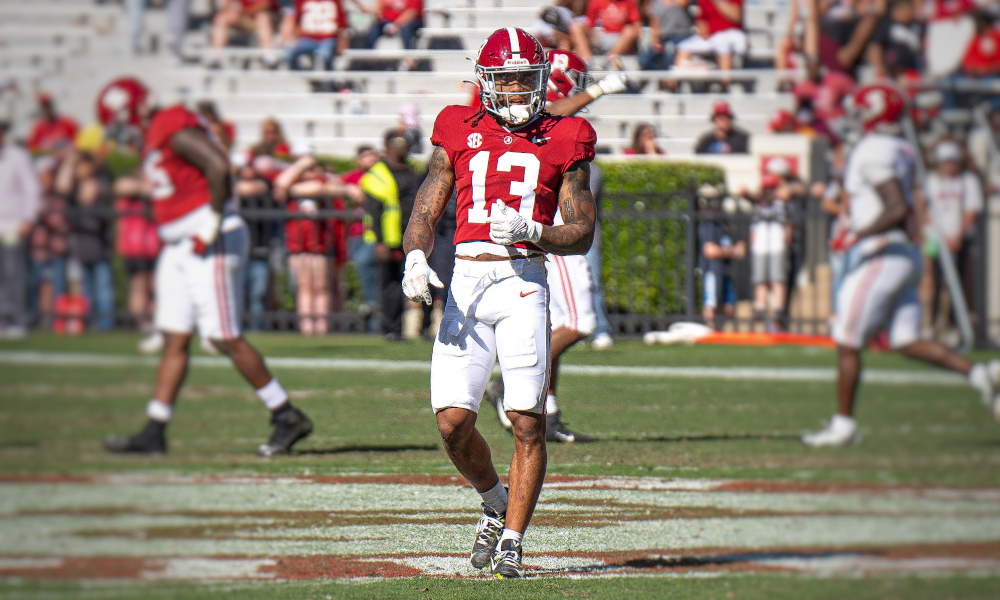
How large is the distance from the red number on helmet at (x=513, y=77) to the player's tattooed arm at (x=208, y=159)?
96.5 inches

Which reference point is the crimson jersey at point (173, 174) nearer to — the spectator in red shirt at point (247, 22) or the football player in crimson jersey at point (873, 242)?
the spectator in red shirt at point (247, 22)

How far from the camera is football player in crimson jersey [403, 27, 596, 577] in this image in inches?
128

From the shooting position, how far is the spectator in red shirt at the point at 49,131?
329 inches

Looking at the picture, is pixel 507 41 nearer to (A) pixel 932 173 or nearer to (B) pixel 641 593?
(B) pixel 641 593

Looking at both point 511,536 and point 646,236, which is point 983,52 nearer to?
point 646,236

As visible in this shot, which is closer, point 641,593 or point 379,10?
point 641,593

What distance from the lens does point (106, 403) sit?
7449 mm

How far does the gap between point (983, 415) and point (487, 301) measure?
507cm

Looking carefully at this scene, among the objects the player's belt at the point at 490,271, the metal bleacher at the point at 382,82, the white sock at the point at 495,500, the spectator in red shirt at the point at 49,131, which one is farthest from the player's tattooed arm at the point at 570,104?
the spectator in red shirt at the point at 49,131

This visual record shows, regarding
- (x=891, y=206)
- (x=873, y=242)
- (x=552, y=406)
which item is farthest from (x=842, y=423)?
(x=552, y=406)

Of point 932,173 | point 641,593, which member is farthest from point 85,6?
point 932,173

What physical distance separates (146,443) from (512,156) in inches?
135

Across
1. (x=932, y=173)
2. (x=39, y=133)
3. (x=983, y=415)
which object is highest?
(x=39, y=133)

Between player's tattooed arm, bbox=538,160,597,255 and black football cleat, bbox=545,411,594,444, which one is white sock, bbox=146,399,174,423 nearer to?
black football cleat, bbox=545,411,594,444
